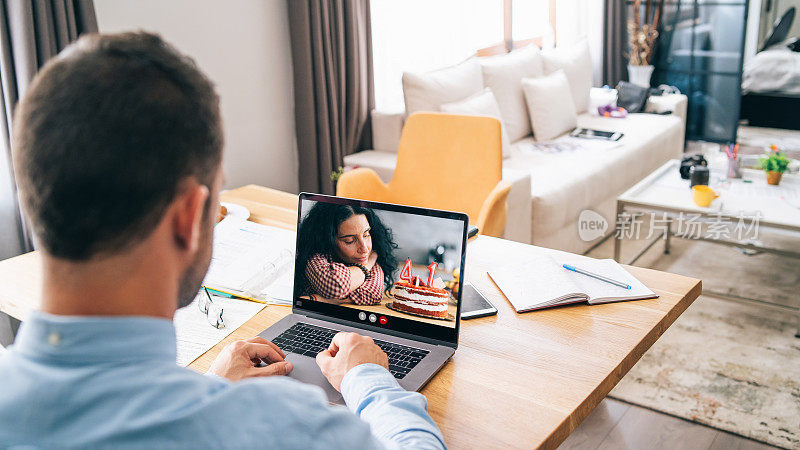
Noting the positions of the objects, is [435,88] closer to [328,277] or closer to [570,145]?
[570,145]

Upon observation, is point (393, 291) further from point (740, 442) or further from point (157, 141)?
point (740, 442)

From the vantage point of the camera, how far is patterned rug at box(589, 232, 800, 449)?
2.24 meters

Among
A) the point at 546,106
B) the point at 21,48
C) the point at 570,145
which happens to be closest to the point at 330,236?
the point at 21,48

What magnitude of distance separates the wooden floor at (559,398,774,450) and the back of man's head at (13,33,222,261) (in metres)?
1.76

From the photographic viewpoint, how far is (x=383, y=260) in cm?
136

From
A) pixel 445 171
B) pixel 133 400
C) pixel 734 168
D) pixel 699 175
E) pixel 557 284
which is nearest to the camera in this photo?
pixel 133 400

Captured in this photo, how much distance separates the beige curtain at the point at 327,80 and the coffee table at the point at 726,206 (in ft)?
4.69

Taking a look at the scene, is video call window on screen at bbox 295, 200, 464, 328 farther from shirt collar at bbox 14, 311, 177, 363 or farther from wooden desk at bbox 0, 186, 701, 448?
shirt collar at bbox 14, 311, 177, 363

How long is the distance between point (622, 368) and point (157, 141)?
92cm

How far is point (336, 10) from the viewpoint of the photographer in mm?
3541

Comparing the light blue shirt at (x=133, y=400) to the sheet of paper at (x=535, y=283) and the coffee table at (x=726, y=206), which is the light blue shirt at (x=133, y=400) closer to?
the sheet of paper at (x=535, y=283)

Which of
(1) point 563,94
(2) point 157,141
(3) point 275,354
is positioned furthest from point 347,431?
(1) point 563,94

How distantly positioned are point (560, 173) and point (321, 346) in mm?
2523

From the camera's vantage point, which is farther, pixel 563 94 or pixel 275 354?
pixel 563 94
